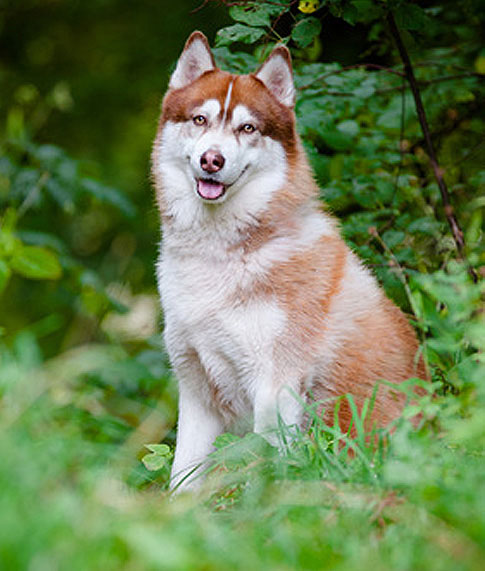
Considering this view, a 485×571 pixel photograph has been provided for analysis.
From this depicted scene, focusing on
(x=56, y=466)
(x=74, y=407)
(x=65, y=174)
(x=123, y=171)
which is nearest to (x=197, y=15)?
(x=123, y=171)

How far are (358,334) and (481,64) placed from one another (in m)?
2.84

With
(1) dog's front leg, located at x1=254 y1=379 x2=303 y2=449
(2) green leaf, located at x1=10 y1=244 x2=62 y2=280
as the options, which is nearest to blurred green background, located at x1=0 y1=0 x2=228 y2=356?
(2) green leaf, located at x1=10 y1=244 x2=62 y2=280

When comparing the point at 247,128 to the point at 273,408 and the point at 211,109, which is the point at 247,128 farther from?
the point at 273,408

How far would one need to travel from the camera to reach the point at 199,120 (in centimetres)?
400

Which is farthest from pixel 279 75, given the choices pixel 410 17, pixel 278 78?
pixel 410 17

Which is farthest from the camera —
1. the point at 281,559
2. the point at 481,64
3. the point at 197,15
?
the point at 197,15

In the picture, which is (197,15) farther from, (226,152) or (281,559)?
(281,559)

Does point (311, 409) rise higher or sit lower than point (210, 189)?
lower

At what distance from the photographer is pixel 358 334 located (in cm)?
390

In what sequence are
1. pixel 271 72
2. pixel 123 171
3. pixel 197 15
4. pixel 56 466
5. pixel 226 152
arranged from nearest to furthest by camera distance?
pixel 56 466 < pixel 226 152 < pixel 271 72 < pixel 197 15 < pixel 123 171

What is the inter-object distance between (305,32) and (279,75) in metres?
0.27

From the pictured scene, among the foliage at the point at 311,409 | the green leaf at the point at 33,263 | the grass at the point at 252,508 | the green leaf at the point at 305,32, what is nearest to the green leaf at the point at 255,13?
the foliage at the point at 311,409

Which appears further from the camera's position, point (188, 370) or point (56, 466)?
point (188, 370)

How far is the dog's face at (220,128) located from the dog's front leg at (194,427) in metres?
0.91
